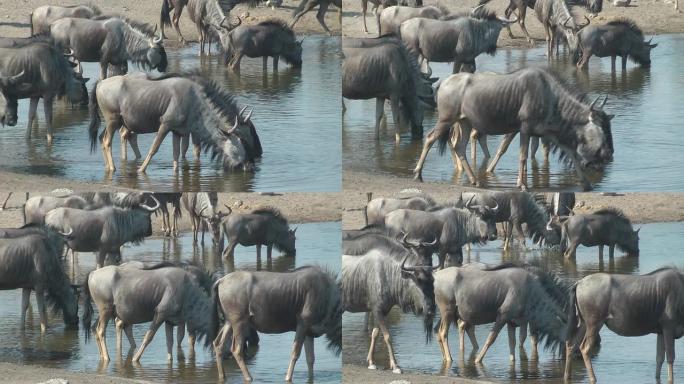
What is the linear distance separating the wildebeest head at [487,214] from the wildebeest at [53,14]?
794 cm

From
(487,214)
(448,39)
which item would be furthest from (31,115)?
(487,214)

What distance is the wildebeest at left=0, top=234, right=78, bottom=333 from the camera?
2447 centimetres

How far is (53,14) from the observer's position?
31453 millimetres

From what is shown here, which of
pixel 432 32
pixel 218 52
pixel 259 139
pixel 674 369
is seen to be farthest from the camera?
pixel 218 52

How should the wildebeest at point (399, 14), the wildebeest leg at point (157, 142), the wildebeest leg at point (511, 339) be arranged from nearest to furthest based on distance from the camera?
the wildebeest leg at point (511, 339) < the wildebeest leg at point (157, 142) < the wildebeest at point (399, 14)

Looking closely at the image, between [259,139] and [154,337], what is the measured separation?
3420 mm

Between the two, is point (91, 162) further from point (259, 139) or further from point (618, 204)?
point (618, 204)

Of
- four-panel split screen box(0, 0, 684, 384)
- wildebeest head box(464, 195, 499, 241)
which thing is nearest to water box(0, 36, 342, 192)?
four-panel split screen box(0, 0, 684, 384)

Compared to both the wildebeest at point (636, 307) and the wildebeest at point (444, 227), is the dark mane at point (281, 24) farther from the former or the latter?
the wildebeest at point (636, 307)

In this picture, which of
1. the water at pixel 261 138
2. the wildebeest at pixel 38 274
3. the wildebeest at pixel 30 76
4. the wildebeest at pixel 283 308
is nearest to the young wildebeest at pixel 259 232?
the water at pixel 261 138

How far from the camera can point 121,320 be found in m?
23.5

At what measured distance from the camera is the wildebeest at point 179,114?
24.9 metres

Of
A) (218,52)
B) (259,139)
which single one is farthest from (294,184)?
(218,52)

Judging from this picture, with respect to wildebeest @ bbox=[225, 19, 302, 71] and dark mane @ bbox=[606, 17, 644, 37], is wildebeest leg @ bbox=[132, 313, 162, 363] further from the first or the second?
dark mane @ bbox=[606, 17, 644, 37]
